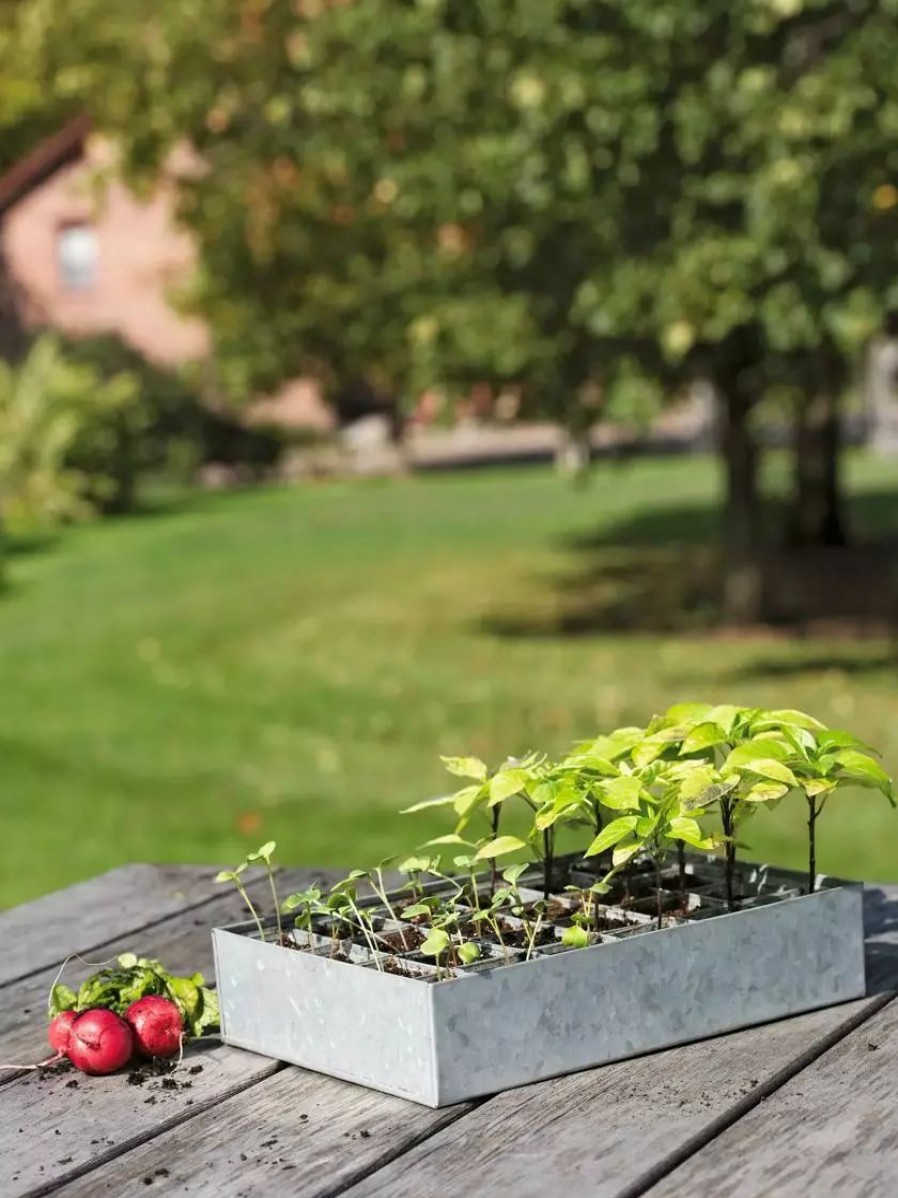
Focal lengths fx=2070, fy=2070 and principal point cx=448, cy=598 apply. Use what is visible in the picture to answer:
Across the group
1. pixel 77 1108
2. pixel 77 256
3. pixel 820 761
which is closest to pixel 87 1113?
pixel 77 1108

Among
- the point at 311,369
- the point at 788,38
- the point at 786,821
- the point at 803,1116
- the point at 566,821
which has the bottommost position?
the point at 786,821

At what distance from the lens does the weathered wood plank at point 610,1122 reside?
2.12 meters

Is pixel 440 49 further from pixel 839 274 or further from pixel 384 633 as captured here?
pixel 384 633

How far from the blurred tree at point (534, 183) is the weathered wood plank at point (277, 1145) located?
8.44m

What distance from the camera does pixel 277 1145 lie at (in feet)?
7.41

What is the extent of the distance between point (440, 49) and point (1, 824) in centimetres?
503

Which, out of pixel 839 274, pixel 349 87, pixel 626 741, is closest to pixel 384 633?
pixel 349 87

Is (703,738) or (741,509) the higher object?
(703,738)

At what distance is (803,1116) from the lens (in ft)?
7.52

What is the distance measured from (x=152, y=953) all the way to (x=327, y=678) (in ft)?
32.4

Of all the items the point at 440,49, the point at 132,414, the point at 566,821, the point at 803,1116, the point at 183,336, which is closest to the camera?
the point at 803,1116

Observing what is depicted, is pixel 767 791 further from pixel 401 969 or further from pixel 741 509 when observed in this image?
A: pixel 741 509

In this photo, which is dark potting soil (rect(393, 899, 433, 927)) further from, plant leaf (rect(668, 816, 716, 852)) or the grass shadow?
the grass shadow

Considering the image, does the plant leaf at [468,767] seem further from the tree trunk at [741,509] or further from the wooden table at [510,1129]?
the tree trunk at [741,509]
